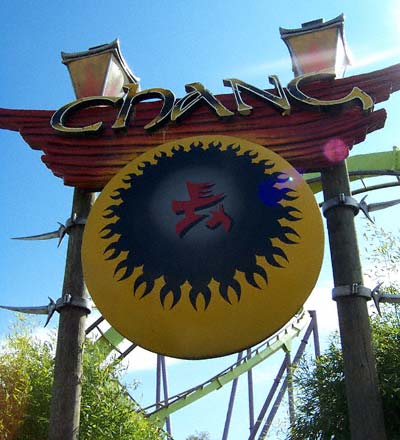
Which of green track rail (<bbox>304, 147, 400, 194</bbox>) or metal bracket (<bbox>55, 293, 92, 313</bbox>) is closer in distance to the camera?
metal bracket (<bbox>55, 293, 92, 313</bbox>)

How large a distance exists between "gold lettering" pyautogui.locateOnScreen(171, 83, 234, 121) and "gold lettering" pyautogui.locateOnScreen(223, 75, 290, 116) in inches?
7.0

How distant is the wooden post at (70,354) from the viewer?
5395 mm

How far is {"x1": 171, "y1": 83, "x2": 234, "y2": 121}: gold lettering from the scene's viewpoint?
6547 mm

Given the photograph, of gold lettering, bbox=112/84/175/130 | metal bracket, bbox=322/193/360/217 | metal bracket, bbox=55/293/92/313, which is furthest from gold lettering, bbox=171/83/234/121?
metal bracket, bbox=55/293/92/313

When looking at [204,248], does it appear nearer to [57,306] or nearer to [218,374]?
[57,306]

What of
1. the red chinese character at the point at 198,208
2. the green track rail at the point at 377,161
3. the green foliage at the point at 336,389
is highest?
the green track rail at the point at 377,161

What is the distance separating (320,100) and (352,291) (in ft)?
7.49

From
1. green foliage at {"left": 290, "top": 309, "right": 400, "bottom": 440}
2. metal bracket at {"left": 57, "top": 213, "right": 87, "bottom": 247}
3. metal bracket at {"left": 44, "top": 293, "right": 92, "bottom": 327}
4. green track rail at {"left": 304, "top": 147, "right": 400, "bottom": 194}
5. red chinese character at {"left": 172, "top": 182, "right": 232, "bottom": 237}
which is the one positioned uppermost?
green track rail at {"left": 304, "top": 147, "right": 400, "bottom": 194}

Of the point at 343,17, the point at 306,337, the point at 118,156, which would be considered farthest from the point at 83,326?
the point at 306,337

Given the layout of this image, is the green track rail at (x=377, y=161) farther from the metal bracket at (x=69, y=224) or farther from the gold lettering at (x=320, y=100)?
the metal bracket at (x=69, y=224)

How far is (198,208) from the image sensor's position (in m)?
5.49

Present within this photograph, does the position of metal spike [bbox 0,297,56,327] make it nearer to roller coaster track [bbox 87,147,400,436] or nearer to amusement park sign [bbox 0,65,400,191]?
amusement park sign [bbox 0,65,400,191]

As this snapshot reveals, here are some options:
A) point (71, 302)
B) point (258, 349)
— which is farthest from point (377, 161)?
point (71, 302)

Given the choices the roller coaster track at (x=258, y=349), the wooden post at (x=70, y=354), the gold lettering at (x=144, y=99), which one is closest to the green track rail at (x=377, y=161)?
the roller coaster track at (x=258, y=349)
